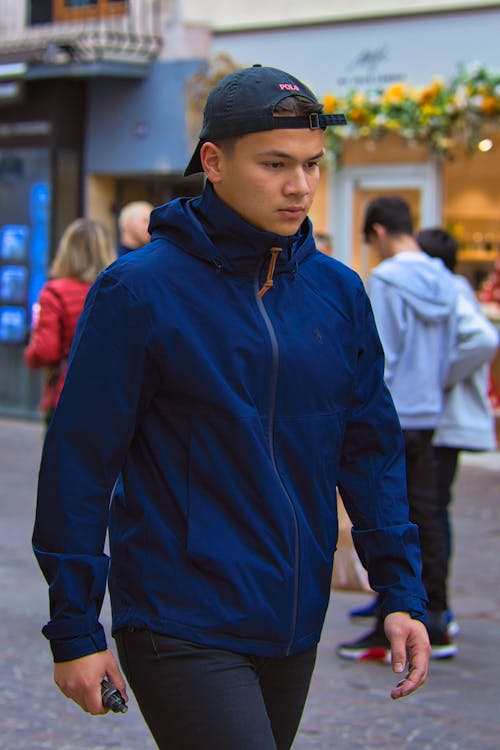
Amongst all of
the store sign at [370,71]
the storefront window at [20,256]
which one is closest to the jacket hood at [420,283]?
the store sign at [370,71]

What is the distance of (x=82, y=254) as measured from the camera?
7160mm

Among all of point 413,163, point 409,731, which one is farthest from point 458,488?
point 409,731

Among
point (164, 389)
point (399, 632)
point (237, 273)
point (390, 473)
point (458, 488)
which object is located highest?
point (237, 273)

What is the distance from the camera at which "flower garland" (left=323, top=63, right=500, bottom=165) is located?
12.1m

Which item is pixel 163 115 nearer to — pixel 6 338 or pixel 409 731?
pixel 6 338

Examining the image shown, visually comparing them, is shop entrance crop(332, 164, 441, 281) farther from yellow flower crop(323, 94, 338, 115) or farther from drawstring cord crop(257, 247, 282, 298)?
drawstring cord crop(257, 247, 282, 298)

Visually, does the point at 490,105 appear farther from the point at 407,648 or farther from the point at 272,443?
the point at 272,443

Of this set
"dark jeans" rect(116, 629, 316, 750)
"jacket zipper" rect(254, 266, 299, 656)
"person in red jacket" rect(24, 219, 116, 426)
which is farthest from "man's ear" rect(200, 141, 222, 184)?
"person in red jacket" rect(24, 219, 116, 426)

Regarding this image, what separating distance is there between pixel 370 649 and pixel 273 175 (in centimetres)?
372

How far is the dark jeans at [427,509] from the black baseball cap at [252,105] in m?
3.30

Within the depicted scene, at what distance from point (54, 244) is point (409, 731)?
10444 millimetres

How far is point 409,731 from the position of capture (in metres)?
5.09

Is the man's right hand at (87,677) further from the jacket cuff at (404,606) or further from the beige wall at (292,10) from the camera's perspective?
the beige wall at (292,10)

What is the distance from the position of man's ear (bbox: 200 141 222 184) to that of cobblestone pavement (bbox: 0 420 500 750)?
8.81ft
